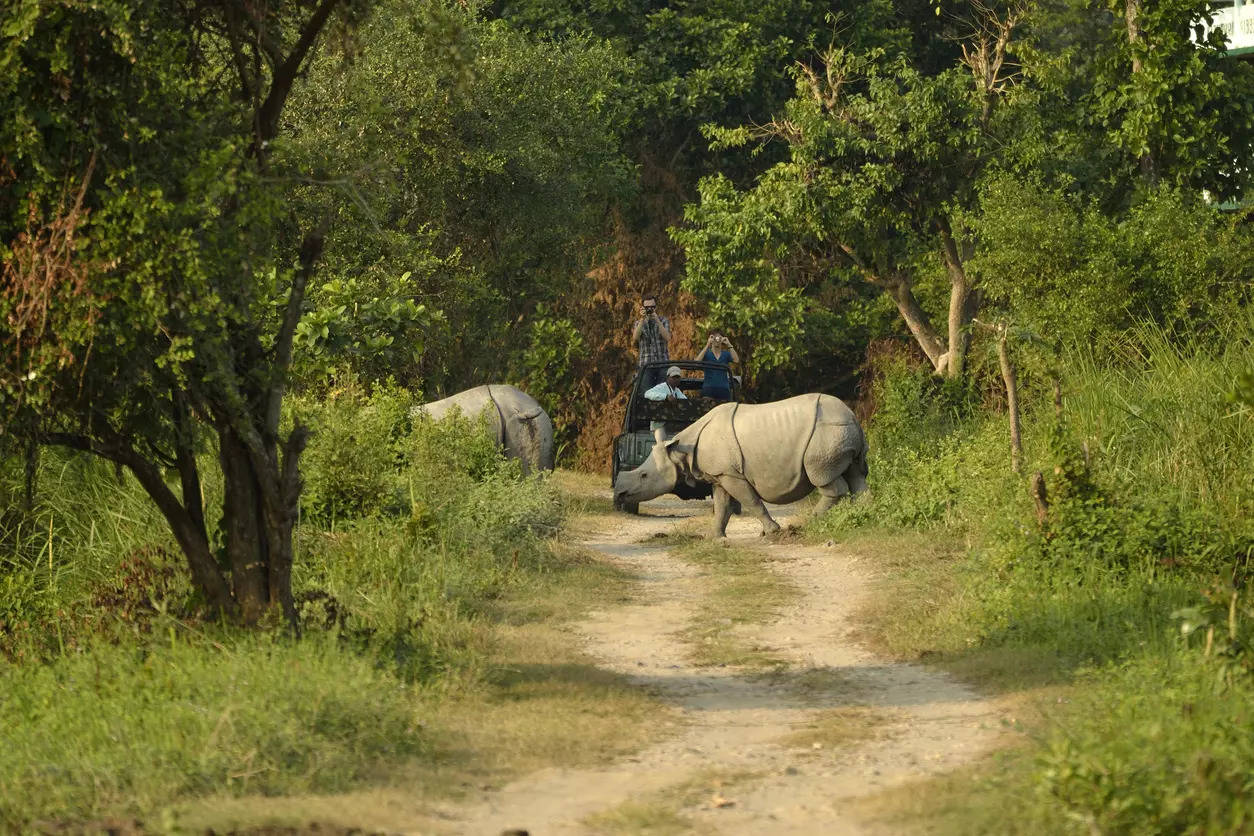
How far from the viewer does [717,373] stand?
65.3ft

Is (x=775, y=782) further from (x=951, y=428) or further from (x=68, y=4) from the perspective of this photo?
(x=951, y=428)

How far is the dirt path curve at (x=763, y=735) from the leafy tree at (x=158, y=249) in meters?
2.30

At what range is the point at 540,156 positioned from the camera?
20.8 m

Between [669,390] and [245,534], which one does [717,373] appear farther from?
[245,534]

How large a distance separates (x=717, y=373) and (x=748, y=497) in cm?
421

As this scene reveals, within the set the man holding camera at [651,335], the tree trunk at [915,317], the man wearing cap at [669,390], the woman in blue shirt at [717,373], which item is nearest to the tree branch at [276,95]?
the man wearing cap at [669,390]

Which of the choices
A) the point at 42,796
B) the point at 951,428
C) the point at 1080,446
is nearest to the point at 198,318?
the point at 42,796

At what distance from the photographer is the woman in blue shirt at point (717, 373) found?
64.0 feet

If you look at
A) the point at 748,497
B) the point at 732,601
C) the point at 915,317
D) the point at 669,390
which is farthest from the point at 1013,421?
the point at 915,317

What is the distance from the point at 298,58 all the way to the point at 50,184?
1433 millimetres

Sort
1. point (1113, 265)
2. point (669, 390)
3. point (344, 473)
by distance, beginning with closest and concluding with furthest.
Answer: point (344, 473), point (1113, 265), point (669, 390)

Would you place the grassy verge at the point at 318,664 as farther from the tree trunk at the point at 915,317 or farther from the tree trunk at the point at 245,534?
the tree trunk at the point at 915,317

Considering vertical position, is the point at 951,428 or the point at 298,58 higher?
the point at 298,58

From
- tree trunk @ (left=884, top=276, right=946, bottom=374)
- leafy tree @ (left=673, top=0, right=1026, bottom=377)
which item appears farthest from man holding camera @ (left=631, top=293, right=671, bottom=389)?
tree trunk @ (left=884, top=276, right=946, bottom=374)
